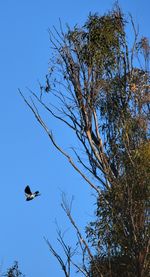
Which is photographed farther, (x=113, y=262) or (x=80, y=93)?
(x=80, y=93)

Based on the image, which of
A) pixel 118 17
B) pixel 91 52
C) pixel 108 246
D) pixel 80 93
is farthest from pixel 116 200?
pixel 118 17

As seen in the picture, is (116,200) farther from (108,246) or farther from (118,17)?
(118,17)

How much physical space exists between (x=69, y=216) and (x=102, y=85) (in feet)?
21.9

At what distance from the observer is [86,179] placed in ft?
48.5

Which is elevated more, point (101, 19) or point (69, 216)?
point (101, 19)

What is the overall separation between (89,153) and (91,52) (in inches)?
128

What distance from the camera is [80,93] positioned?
53.6 feet

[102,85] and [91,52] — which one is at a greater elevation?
[91,52]

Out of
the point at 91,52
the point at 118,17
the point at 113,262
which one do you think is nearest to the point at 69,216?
the point at 113,262

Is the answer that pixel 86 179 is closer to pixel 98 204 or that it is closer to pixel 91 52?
pixel 98 204

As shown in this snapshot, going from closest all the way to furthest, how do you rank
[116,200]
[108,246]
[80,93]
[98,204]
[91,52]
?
[108,246] → [116,200] → [98,204] → [80,93] → [91,52]

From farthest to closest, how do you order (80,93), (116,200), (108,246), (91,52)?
(91,52) < (80,93) < (116,200) < (108,246)

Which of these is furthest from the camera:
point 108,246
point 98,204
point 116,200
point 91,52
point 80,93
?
point 91,52

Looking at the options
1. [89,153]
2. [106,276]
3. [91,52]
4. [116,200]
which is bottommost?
[106,276]
